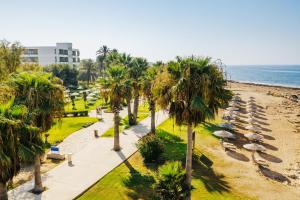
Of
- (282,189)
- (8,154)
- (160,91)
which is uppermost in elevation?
(160,91)

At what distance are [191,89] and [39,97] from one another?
362 inches

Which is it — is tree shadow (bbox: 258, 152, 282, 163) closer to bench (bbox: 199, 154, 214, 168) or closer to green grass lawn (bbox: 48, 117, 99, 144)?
bench (bbox: 199, 154, 214, 168)

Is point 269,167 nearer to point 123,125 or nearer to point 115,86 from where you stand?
point 115,86

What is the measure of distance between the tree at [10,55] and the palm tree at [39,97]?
26.9 meters

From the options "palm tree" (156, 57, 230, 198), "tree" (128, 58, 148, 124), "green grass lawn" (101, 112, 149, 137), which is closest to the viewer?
"palm tree" (156, 57, 230, 198)

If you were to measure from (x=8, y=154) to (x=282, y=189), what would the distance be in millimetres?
19721

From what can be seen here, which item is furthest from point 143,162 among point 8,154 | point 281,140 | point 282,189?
point 281,140

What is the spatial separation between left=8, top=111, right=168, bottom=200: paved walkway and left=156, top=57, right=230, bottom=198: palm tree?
2.57 m

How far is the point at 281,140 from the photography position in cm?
3575

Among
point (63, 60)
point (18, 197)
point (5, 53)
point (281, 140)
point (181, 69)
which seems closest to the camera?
point (181, 69)

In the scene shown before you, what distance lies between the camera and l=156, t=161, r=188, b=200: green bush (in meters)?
15.9

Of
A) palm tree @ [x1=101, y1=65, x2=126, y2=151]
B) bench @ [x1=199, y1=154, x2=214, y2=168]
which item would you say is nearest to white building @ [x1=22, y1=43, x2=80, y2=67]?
palm tree @ [x1=101, y1=65, x2=126, y2=151]

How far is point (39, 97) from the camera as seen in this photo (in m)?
16.3

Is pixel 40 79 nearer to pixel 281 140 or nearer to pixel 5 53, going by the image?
pixel 5 53
